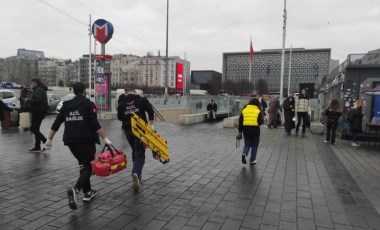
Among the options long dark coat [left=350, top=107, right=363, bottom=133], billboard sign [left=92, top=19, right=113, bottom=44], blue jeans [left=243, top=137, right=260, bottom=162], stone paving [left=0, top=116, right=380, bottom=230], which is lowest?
stone paving [left=0, top=116, right=380, bottom=230]

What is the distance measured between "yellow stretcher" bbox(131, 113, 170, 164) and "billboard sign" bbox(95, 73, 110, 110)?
14.0 meters

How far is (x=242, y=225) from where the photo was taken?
4199 millimetres

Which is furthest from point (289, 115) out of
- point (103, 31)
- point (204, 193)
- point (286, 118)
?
point (103, 31)

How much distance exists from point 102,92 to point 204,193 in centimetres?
1543

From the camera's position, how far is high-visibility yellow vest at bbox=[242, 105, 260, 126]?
7.50m

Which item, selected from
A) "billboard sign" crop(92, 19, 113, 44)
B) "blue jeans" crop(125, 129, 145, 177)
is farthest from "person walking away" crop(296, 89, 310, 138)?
"billboard sign" crop(92, 19, 113, 44)

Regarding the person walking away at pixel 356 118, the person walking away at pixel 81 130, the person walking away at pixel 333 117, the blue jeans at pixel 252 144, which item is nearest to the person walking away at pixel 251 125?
the blue jeans at pixel 252 144

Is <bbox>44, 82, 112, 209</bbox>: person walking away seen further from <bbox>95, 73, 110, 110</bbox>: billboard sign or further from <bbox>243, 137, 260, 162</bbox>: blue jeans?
<bbox>95, 73, 110, 110</bbox>: billboard sign

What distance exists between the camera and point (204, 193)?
5480 millimetres

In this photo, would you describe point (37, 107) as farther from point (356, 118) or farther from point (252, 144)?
point (356, 118)

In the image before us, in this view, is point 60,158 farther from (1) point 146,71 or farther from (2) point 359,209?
(1) point 146,71

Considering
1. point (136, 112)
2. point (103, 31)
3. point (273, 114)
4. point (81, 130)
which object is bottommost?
point (273, 114)

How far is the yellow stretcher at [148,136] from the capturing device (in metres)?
5.32

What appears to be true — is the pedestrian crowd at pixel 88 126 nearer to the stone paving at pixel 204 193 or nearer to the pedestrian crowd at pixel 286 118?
the pedestrian crowd at pixel 286 118
